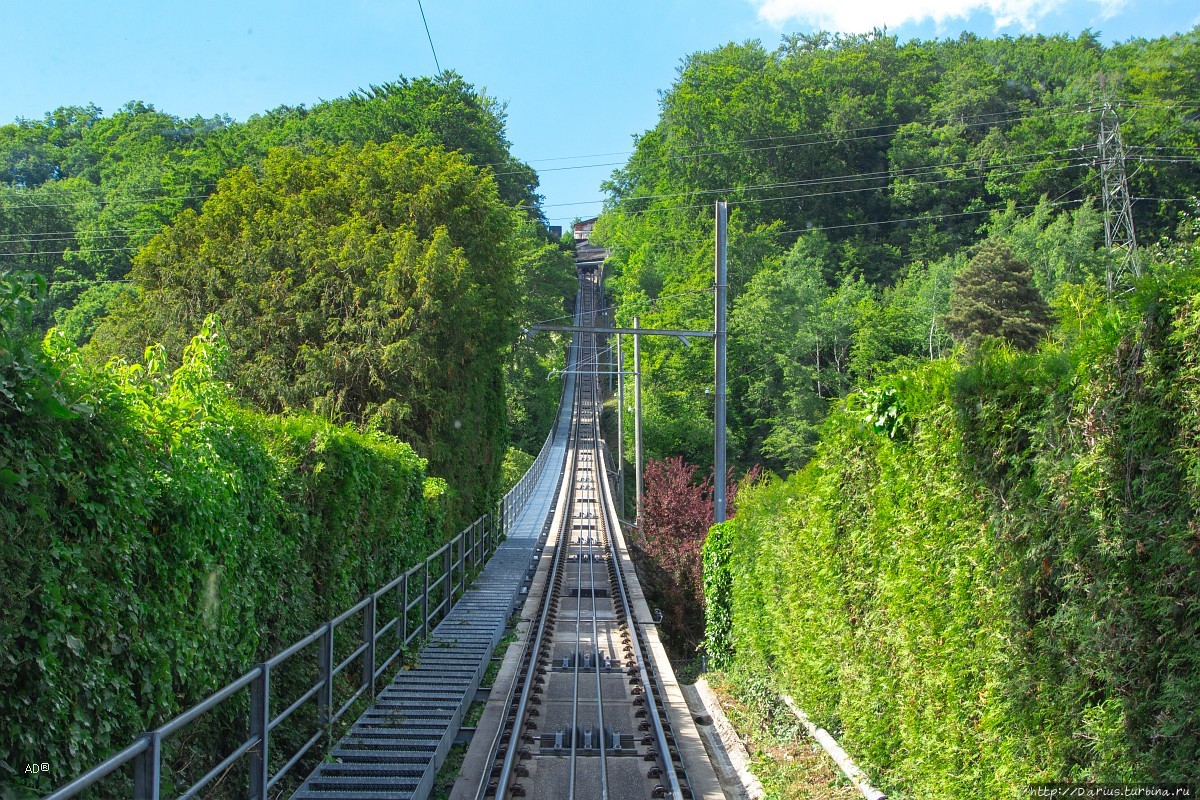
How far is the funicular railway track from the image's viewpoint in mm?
8781

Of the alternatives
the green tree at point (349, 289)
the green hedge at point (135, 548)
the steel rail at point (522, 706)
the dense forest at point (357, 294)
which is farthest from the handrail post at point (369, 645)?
the green tree at point (349, 289)

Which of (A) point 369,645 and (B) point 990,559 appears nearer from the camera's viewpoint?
(B) point 990,559

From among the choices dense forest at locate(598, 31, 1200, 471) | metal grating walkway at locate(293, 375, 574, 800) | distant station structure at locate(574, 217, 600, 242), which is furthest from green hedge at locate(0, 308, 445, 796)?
distant station structure at locate(574, 217, 600, 242)

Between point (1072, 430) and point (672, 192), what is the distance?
74869mm

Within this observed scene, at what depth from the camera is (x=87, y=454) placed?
424 cm

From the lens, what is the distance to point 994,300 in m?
38.0

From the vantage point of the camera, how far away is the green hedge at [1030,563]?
3.56 metres

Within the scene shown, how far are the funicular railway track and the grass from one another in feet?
2.73

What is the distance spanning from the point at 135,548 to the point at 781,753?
6.63 metres

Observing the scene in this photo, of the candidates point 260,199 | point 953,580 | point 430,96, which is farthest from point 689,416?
point 953,580

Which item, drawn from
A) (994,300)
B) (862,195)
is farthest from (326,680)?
(862,195)

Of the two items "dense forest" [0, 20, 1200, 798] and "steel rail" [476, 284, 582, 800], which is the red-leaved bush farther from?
"steel rail" [476, 284, 582, 800]

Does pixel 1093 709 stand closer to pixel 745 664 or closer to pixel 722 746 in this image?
pixel 722 746

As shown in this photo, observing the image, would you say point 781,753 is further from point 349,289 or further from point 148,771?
point 349,289
